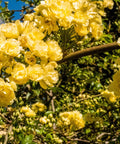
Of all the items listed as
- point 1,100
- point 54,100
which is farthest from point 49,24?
point 54,100

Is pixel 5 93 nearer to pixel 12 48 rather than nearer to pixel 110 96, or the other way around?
pixel 12 48

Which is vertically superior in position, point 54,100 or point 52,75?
point 54,100

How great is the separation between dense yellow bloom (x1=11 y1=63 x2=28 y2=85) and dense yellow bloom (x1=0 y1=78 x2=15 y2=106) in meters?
0.04

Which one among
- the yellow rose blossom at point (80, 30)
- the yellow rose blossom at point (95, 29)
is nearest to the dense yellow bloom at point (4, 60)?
the yellow rose blossom at point (80, 30)

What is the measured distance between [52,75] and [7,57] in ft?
0.70

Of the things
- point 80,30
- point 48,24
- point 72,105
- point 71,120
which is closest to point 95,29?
point 80,30

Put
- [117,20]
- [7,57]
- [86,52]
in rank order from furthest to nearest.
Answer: [117,20], [86,52], [7,57]

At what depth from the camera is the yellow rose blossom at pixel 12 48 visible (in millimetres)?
793

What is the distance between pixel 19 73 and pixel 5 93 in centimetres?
9

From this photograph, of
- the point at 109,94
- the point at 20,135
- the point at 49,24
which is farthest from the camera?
the point at 109,94

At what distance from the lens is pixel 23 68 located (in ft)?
2.83

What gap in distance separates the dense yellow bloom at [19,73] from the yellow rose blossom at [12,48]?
0.16ft

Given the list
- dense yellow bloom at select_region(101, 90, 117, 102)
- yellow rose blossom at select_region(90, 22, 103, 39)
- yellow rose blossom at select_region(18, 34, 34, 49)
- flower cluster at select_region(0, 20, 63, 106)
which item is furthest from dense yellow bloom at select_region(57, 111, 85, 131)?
yellow rose blossom at select_region(18, 34, 34, 49)

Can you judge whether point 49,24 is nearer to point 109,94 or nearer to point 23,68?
point 23,68
